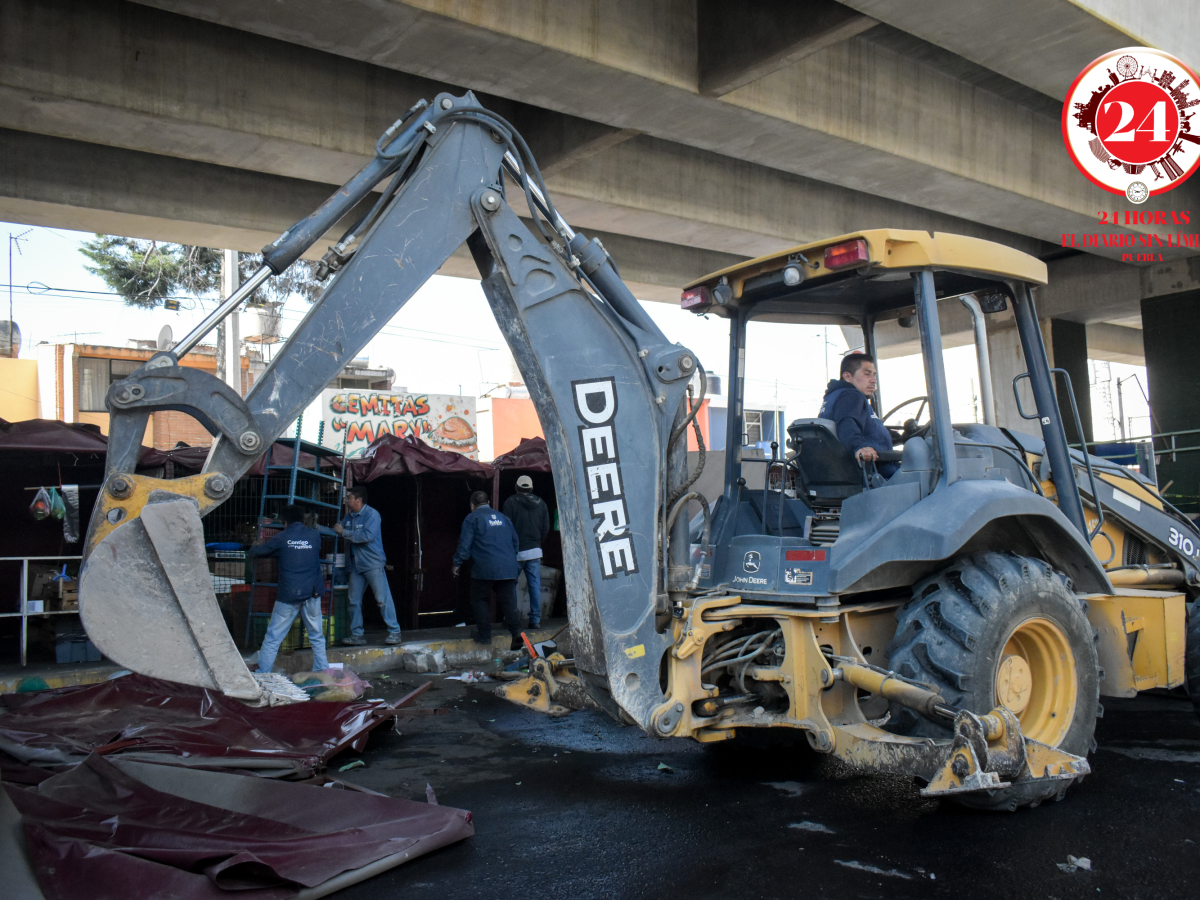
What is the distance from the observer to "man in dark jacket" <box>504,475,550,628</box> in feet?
40.1

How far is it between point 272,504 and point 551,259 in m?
8.32

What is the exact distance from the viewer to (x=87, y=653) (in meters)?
10.6

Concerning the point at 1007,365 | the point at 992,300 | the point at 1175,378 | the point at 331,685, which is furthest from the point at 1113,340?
the point at 331,685

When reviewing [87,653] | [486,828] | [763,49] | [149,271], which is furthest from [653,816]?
[149,271]

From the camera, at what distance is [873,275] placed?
4984 mm

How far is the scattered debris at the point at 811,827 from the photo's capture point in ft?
14.8

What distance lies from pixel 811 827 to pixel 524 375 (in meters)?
2.61

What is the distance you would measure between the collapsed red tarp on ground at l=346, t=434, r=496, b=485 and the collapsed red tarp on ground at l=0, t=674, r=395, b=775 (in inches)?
251

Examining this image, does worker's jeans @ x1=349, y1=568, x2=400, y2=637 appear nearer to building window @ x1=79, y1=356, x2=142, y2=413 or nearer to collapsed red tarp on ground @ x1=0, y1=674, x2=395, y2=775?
collapsed red tarp on ground @ x1=0, y1=674, x2=395, y2=775

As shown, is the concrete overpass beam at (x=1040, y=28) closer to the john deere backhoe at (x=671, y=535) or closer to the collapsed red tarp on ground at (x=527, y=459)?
the john deere backhoe at (x=671, y=535)

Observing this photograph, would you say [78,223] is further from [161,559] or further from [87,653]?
[161,559]

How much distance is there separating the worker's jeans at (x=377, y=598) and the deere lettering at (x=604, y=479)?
772 cm

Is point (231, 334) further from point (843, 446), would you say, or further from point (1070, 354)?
point (843, 446)

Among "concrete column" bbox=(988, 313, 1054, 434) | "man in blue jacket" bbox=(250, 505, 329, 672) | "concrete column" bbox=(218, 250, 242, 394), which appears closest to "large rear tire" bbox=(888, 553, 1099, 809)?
"concrete column" bbox=(988, 313, 1054, 434)
